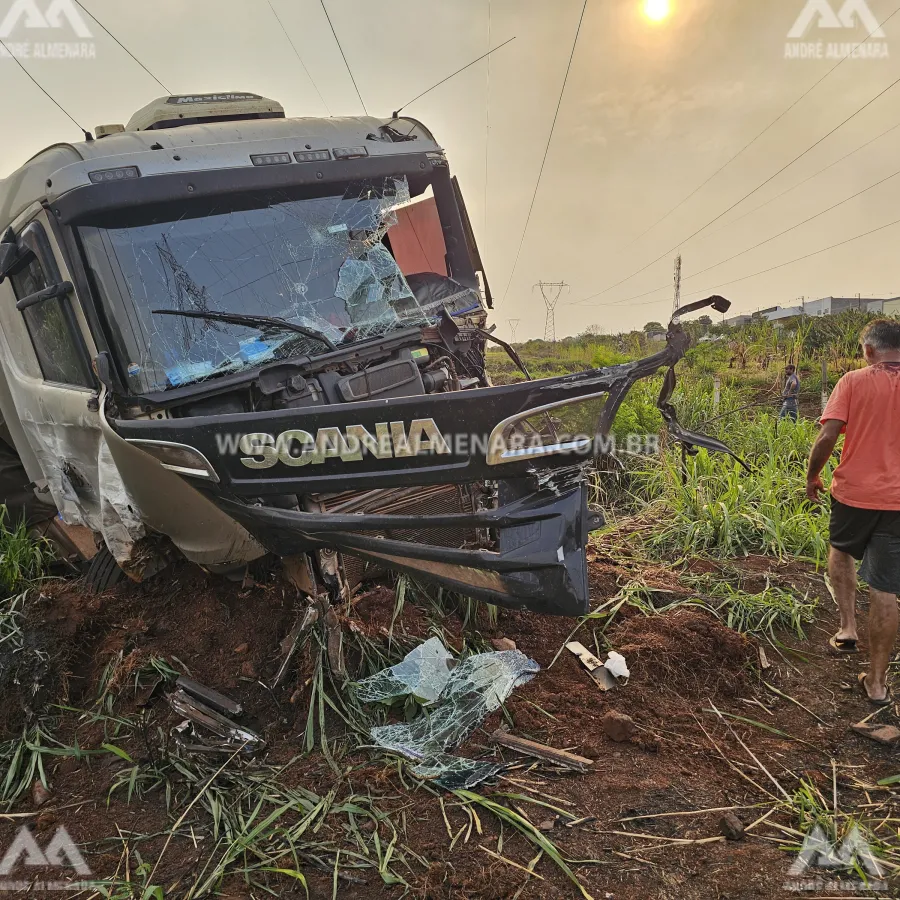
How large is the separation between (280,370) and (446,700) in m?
1.84

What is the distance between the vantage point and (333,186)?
4.02 metres

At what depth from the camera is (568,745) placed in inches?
117

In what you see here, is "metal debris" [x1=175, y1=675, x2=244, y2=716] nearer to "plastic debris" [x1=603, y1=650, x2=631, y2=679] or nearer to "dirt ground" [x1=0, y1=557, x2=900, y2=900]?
"dirt ground" [x1=0, y1=557, x2=900, y2=900]

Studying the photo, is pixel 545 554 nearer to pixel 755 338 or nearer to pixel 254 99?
pixel 254 99

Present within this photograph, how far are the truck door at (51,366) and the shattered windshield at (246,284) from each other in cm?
33

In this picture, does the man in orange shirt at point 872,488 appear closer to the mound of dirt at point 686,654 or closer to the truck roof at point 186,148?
the mound of dirt at point 686,654

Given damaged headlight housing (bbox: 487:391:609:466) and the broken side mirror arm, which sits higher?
the broken side mirror arm

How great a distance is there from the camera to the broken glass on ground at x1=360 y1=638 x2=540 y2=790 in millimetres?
2842

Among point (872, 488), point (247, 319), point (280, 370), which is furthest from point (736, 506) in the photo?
point (247, 319)

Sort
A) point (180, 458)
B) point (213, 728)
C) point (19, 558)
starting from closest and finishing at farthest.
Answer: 1. point (180, 458)
2. point (213, 728)
3. point (19, 558)

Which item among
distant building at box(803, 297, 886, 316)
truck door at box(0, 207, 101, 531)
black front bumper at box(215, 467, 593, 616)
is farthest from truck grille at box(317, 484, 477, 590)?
distant building at box(803, 297, 886, 316)

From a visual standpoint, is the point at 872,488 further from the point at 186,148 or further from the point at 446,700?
the point at 186,148

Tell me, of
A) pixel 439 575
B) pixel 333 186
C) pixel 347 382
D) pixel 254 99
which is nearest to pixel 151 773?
pixel 439 575

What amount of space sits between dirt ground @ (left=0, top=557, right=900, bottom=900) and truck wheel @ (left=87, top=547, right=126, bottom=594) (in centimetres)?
10
